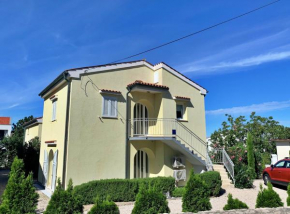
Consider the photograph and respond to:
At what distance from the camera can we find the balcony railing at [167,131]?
13.1 meters

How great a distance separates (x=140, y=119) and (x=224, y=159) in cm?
627

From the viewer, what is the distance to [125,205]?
9781 millimetres

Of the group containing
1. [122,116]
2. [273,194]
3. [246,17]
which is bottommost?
[273,194]

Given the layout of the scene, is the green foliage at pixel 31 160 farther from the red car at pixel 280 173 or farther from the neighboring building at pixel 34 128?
the red car at pixel 280 173

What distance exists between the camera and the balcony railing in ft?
42.9

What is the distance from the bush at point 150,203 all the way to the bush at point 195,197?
0.79 meters

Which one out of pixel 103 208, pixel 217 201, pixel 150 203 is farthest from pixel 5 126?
pixel 150 203

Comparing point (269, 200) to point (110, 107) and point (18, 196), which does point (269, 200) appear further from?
point (110, 107)

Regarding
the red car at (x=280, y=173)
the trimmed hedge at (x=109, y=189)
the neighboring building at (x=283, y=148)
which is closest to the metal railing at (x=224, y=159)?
the red car at (x=280, y=173)

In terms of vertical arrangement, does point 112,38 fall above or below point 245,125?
above

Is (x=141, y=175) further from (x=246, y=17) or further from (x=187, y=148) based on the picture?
(x=246, y=17)

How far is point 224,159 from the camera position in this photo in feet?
48.3

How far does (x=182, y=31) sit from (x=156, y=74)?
3.66 meters

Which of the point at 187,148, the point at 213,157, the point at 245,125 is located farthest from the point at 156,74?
the point at 245,125
